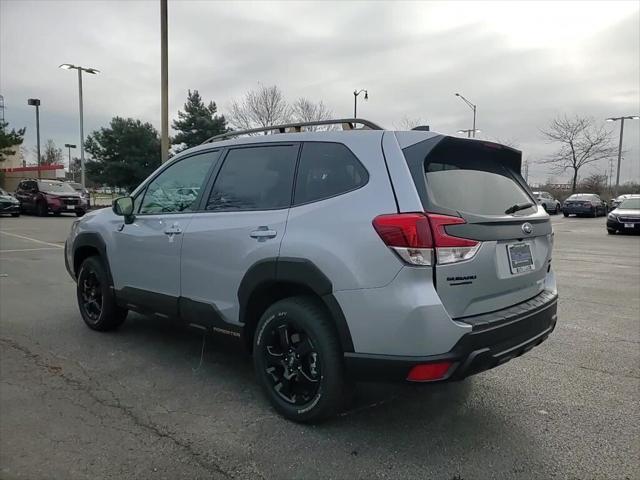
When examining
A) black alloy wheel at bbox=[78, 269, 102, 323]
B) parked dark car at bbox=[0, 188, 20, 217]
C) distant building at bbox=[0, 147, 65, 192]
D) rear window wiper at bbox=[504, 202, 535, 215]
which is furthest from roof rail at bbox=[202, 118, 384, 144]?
distant building at bbox=[0, 147, 65, 192]

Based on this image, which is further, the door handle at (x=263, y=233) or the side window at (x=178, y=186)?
the side window at (x=178, y=186)

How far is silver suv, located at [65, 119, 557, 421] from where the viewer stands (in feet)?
8.68

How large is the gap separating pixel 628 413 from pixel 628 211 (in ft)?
59.5

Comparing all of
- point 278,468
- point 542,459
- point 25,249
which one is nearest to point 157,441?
point 278,468

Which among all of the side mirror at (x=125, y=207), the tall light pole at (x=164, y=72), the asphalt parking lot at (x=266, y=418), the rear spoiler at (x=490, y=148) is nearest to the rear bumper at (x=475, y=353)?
the asphalt parking lot at (x=266, y=418)

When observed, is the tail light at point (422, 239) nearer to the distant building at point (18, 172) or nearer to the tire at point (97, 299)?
the tire at point (97, 299)

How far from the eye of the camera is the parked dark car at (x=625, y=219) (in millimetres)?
18147

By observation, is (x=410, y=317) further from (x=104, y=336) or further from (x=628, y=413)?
(x=104, y=336)

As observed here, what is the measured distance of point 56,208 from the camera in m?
24.1

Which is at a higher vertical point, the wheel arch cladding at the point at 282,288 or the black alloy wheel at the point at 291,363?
the wheel arch cladding at the point at 282,288

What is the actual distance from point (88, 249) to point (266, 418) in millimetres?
2999

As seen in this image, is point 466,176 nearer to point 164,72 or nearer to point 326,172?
point 326,172

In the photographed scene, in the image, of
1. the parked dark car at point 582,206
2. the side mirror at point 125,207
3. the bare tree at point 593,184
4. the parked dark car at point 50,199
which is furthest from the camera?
the bare tree at point 593,184

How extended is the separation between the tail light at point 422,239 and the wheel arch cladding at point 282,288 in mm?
Result: 461
